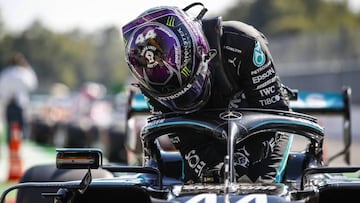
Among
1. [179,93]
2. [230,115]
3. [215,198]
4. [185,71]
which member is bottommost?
[215,198]

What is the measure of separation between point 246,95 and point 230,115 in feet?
1.33

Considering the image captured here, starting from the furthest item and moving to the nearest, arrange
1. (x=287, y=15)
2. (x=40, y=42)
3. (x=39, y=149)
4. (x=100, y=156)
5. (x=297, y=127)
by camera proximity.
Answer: (x=40, y=42) < (x=287, y=15) < (x=39, y=149) < (x=297, y=127) < (x=100, y=156)

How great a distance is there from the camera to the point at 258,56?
4.79 m

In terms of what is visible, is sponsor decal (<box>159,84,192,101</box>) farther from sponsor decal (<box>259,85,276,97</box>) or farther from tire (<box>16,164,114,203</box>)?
tire (<box>16,164,114,203</box>)

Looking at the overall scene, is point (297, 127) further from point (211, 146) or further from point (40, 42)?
point (40, 42)

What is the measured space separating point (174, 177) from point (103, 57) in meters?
98.1

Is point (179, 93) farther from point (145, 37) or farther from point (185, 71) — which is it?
point (145, 37)

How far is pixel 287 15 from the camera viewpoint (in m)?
79.4

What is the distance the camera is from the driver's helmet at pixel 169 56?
4344 millimetres

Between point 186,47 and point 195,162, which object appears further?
point 195,162

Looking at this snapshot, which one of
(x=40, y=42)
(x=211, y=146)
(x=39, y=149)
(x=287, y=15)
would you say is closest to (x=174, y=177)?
(x=211, y=146)

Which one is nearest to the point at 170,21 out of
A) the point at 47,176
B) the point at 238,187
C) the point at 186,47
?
the point at 186,47

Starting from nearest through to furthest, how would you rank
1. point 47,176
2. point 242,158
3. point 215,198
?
point 215,198, point 242,158, point 47,176

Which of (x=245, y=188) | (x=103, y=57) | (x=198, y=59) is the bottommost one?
(x=245, y=188)
